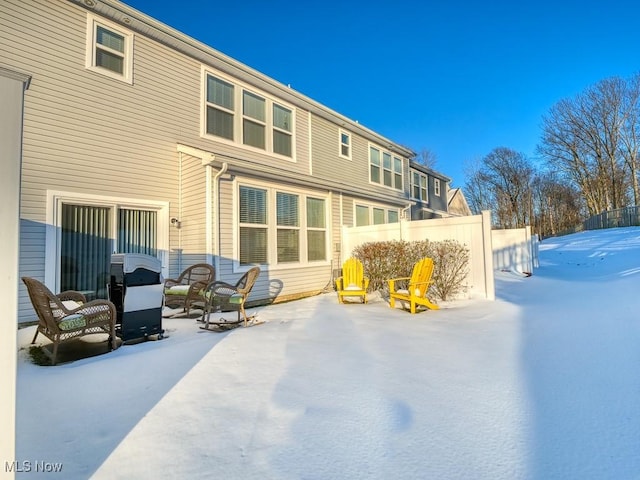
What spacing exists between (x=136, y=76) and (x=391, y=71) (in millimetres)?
16140

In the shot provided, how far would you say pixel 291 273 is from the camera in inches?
326

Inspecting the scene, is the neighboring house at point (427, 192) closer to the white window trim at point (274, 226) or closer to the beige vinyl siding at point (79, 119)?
the white window trim at point (274, 226)

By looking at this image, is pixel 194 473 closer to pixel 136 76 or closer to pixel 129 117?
pixel 129 117

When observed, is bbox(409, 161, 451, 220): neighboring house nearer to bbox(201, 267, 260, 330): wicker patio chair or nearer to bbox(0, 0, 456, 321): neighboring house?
bbox(0, 0, 456, 321): neighboring house

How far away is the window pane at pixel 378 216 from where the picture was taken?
11.6m

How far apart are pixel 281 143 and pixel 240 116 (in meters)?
1.40

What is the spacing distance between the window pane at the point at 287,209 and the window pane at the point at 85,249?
344 centimetres

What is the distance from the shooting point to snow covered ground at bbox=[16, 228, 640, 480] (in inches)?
76.7

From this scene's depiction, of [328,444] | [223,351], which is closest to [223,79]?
[223,351]

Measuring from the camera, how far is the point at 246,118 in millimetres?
8648

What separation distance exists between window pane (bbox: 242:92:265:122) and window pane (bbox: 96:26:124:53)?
274cm

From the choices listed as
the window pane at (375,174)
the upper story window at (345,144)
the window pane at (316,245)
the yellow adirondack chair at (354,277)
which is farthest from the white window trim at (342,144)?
the yellow adirondack chair at (354,277)

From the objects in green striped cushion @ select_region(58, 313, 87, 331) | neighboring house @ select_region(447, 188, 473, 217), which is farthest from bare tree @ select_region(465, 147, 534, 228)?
green striped cushion @ select_region(58, 313, 87, 331)

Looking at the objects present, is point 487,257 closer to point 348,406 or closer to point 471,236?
point 471,236
